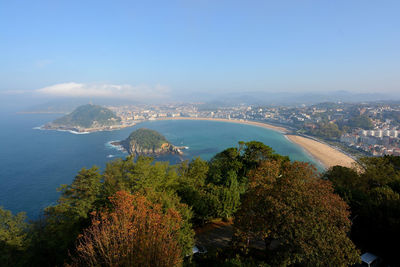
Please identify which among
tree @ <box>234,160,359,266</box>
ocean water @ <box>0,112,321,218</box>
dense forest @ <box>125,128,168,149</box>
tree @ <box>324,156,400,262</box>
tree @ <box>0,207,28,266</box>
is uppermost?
tree @ <box>234,160,359,266</box>

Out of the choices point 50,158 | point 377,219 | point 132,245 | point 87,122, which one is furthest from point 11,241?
point 87,122

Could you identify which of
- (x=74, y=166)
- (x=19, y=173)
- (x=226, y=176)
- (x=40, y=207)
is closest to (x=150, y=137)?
(x=74, y=166)

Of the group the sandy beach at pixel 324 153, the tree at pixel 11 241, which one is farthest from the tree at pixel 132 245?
the sandy beach at pixel 324 153

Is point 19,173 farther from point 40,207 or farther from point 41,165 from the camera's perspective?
point 40,207

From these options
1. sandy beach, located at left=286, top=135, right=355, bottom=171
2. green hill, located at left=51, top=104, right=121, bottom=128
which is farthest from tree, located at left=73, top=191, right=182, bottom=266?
green hill, located at left=51, top=104, right=121, bottom=128

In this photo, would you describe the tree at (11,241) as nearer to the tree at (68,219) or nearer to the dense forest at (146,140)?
the tree at (68,219)

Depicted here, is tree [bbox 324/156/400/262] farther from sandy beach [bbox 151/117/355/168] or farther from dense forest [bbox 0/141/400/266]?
sandy beach [bbox 151/117/355/168]

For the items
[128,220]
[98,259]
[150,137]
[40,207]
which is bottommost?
[40,207]
